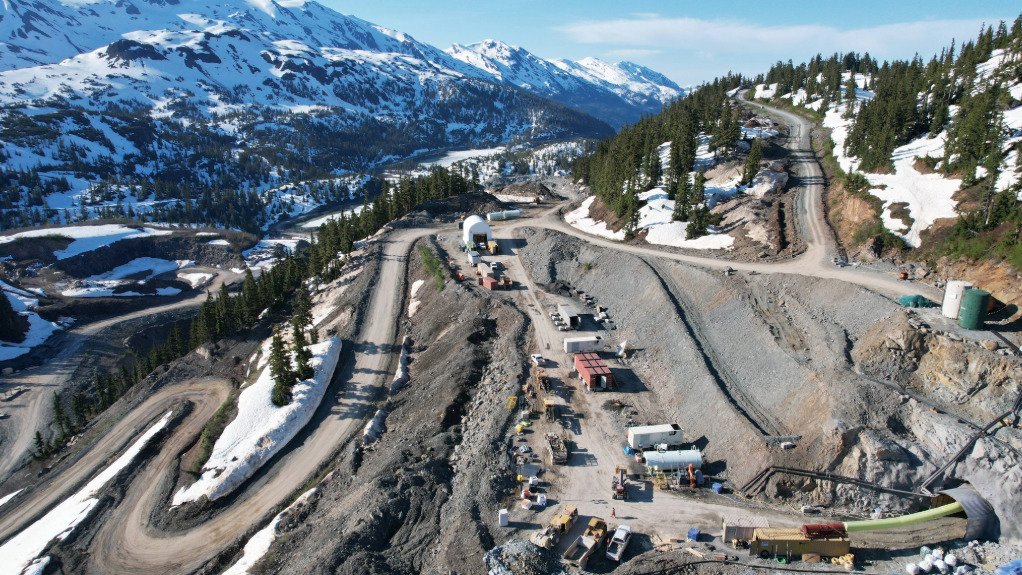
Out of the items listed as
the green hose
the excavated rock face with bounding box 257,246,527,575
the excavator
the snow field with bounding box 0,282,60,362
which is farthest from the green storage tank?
the snow field with bounding box 0,282,60,362

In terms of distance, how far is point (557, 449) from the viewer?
36.9m

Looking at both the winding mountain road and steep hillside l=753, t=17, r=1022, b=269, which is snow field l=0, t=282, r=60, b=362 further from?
steep hillside l=753, t=17, r=1022, b=269

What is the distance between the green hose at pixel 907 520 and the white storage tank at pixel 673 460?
8783 millimetres

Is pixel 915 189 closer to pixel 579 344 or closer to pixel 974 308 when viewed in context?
pixel 974 308

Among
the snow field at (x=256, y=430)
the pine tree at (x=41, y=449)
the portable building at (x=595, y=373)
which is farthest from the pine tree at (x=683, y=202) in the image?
the pine tree at (x=41, y=449)

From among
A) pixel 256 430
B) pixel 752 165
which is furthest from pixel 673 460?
pixel 752 165

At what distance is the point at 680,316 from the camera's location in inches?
1988

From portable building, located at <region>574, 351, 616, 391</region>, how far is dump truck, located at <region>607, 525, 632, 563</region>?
15.4m

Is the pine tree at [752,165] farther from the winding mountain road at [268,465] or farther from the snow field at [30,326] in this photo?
the snow field at [30,326]

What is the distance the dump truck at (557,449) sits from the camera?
36.2 metres

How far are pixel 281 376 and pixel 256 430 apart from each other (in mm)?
5892

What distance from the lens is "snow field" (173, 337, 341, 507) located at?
4312cm

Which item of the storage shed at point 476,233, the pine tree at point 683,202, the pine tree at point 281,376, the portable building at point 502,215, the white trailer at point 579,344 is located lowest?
the pine tree at point 281,376

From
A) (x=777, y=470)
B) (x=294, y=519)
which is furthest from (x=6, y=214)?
(x=777, y=470)
